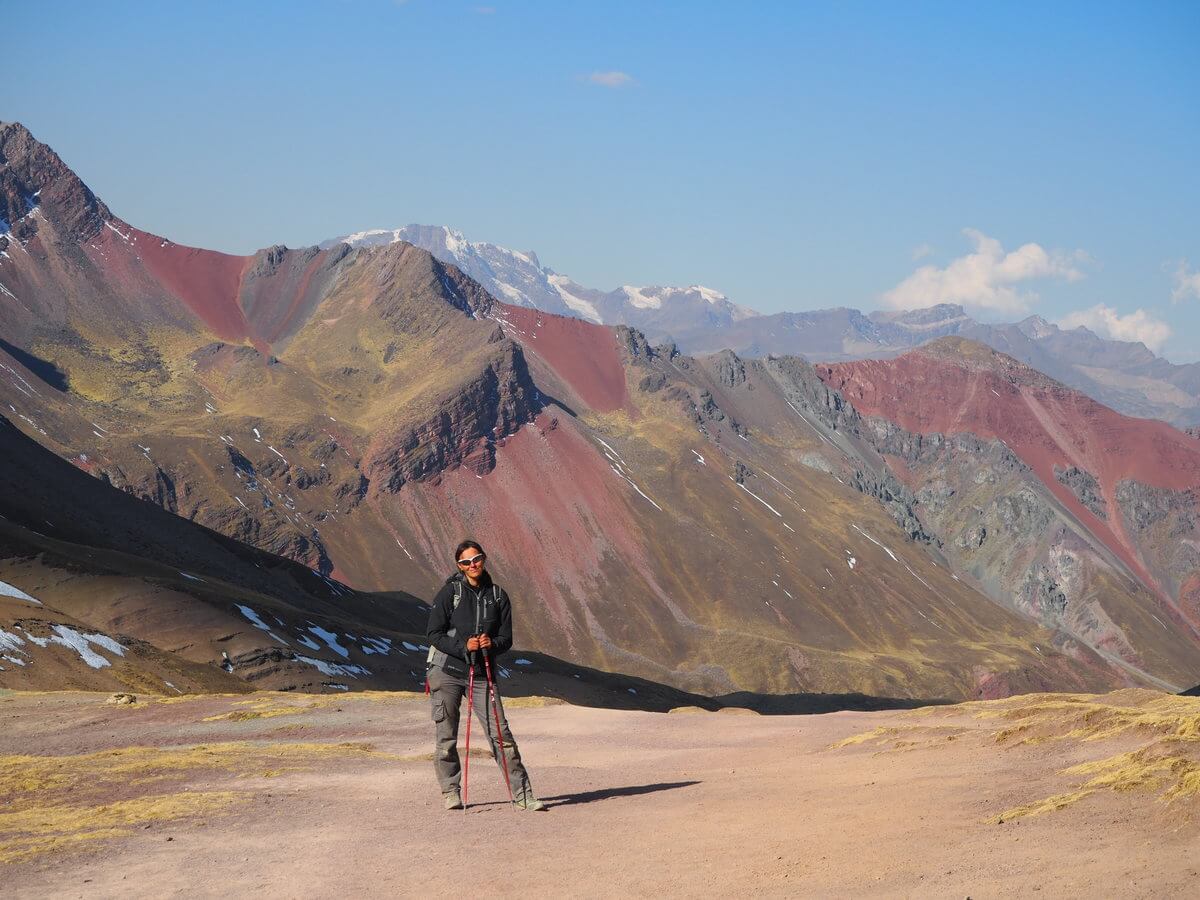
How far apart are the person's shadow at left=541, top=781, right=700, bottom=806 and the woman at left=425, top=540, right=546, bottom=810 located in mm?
1377

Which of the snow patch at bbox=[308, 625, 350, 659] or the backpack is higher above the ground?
the backpack

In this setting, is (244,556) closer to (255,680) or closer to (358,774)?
(255,680)

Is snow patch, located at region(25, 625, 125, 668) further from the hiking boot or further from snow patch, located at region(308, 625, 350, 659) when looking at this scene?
the hiking boot

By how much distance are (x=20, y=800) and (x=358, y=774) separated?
22.0ft

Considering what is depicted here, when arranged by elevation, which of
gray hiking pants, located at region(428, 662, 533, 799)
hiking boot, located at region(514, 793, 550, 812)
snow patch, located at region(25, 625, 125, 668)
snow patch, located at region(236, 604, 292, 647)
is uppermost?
gray hiking pants, located at region(428, 662, 533, 799)

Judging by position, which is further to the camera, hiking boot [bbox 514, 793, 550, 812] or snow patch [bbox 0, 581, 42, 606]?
snow patch [bbox 0, 581, 42, 606]

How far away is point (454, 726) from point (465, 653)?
1.41 metres

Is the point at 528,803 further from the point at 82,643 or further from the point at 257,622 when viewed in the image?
the point at 257,622

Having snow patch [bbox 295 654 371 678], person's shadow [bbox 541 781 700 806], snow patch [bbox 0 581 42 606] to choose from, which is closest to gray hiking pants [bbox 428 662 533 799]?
person's shadow [bbox 541 781 700 806]

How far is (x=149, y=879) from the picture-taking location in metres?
16.7

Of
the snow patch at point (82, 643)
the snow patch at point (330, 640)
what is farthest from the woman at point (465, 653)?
the snow patch at point (330, 640)

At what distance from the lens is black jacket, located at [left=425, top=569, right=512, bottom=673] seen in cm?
2081

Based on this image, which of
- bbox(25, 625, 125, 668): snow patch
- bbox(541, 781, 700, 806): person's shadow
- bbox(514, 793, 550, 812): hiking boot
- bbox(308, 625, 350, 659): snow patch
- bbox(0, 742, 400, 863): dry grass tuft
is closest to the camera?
bbox(0, 742, 400, 863): dry grass tuft

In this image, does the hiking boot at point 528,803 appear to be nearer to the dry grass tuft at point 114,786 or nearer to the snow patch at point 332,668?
the dry grass tuft at point 114,786
